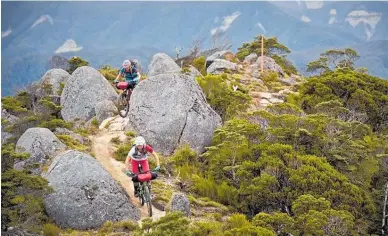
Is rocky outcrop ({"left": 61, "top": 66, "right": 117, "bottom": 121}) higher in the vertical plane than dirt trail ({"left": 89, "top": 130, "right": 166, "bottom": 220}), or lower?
higher

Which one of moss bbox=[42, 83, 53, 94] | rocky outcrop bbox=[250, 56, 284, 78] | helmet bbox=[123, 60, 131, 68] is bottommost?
moss bbox=[42, 83, 53, 94]

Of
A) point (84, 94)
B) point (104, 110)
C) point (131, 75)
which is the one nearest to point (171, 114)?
point (131, 75)

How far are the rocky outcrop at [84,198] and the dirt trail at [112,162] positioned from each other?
688mm

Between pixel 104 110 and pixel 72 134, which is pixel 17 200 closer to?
pixel 72 134

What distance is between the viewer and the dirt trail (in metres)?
18.0

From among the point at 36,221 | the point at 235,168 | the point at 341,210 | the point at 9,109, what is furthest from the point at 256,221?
the point at 9,109

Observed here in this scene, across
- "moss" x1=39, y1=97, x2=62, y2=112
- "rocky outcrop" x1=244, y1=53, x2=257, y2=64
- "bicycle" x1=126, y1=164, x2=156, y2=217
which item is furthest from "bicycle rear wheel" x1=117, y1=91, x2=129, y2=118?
"rocky outcrop" x1=244, y1=53, x2=257, y2=64

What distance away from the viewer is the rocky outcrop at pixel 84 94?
106 feet

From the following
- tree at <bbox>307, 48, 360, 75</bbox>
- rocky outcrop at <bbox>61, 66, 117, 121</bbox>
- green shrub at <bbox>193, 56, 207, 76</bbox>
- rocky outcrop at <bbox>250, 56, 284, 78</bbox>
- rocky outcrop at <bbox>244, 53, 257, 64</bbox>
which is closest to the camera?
rocky outcrop at <bbox>61, 66, 117, 121</bbox>

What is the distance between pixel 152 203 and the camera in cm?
1850

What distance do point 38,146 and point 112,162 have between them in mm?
3256

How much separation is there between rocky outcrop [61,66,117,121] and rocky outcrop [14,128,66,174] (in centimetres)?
1128

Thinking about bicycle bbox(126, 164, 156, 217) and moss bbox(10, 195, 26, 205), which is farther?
bicycle bbox(126, 164, 156, 217)

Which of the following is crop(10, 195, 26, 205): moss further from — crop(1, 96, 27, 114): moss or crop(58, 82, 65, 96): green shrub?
crop(58, 82, 65, 96): green shrub
